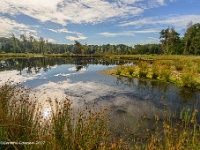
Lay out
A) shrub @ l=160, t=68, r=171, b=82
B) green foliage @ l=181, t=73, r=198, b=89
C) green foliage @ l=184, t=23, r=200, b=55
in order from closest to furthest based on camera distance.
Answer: green foliage @ l=181, t=73, r=198, b=89 < shrub @ l=160, t=68, r=171, b=82 < green foliage @ l=184, t=23, r=200, b=55

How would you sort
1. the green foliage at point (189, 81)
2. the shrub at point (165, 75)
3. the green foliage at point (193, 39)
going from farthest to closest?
the green foliage at point (193, 39), the shrub at point (165, 75), the green foliage at point (189, 81)

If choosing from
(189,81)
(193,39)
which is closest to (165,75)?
(189,81)

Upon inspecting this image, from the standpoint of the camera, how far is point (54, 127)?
3113mm

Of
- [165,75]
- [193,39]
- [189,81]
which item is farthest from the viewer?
[193,39]

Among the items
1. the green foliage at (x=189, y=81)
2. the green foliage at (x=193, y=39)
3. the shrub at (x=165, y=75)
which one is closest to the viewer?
the green foliage at (x=189, y=81)

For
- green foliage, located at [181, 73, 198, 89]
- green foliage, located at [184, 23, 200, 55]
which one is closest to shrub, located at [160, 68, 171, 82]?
green foliage, located at [181, 73, 198, 89]

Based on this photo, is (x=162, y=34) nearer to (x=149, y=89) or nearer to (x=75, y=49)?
(x=75, y=49)

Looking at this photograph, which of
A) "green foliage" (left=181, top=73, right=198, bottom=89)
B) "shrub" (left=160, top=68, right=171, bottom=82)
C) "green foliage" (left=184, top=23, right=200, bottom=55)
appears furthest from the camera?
"green foliage" (left=184, top=23, right=200, bottom=55)

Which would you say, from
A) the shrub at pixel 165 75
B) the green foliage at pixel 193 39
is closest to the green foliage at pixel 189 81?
the shrub at pixel 165 75

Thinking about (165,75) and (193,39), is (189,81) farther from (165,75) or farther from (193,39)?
(193,39)

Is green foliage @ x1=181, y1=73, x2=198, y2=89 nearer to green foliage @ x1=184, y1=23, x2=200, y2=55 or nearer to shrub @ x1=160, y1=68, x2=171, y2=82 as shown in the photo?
shrub @ x1=160, y1=68, x2=171, y2=82

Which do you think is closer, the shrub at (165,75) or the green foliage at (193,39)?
the shrub at (165,75)

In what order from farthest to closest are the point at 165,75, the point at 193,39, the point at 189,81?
the point at 193,39 → the point at 165,75 → the point at 189,81

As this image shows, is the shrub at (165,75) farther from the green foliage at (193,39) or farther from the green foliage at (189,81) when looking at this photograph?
the green foliage at (193,39)
